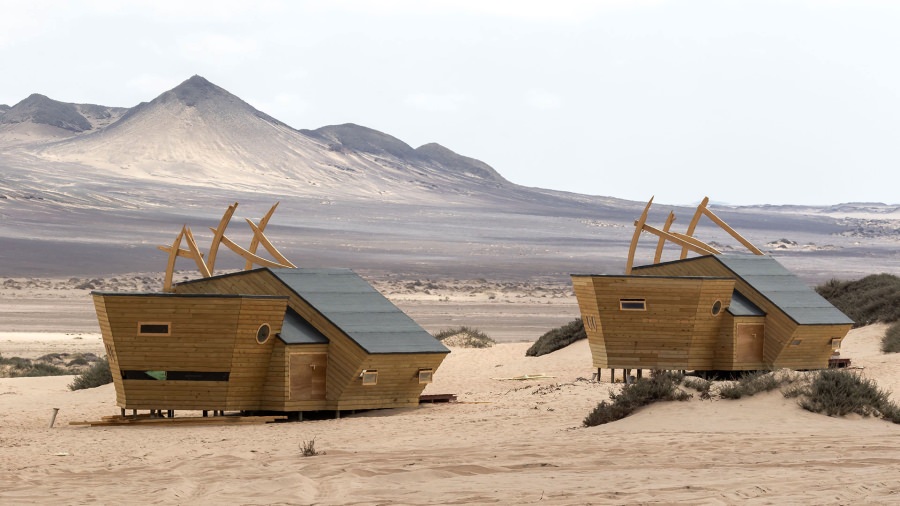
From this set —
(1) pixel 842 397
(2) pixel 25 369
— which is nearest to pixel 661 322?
(1) pixel 842 397

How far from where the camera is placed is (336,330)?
22938 millimetres

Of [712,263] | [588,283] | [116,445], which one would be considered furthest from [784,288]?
[116,445]

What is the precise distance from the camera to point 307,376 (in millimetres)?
23062

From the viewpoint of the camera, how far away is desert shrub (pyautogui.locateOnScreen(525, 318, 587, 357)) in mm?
37778

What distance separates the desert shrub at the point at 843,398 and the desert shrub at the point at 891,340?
1420 cm

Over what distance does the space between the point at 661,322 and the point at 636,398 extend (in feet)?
23.1

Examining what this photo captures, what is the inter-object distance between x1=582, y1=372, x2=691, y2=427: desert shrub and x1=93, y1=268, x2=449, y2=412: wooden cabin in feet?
14.1

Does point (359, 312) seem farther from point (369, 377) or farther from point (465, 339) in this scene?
point (465, 339)

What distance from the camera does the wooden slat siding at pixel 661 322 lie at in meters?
26.5

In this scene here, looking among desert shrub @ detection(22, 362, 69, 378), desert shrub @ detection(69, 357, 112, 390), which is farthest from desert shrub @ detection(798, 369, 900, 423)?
desert shrub @ detection(22, 362, 69, 378)

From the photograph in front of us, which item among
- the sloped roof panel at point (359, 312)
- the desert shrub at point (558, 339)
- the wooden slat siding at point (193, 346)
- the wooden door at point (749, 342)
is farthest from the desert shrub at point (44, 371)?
the wooden door at point (749, 342)

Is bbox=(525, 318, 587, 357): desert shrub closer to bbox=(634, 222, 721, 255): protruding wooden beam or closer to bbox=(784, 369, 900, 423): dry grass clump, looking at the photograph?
bbox=(634, 222, 721, 255): protruding wooden beam

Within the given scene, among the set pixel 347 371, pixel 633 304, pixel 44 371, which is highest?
pixel 633 304

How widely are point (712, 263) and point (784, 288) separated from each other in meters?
1.60
